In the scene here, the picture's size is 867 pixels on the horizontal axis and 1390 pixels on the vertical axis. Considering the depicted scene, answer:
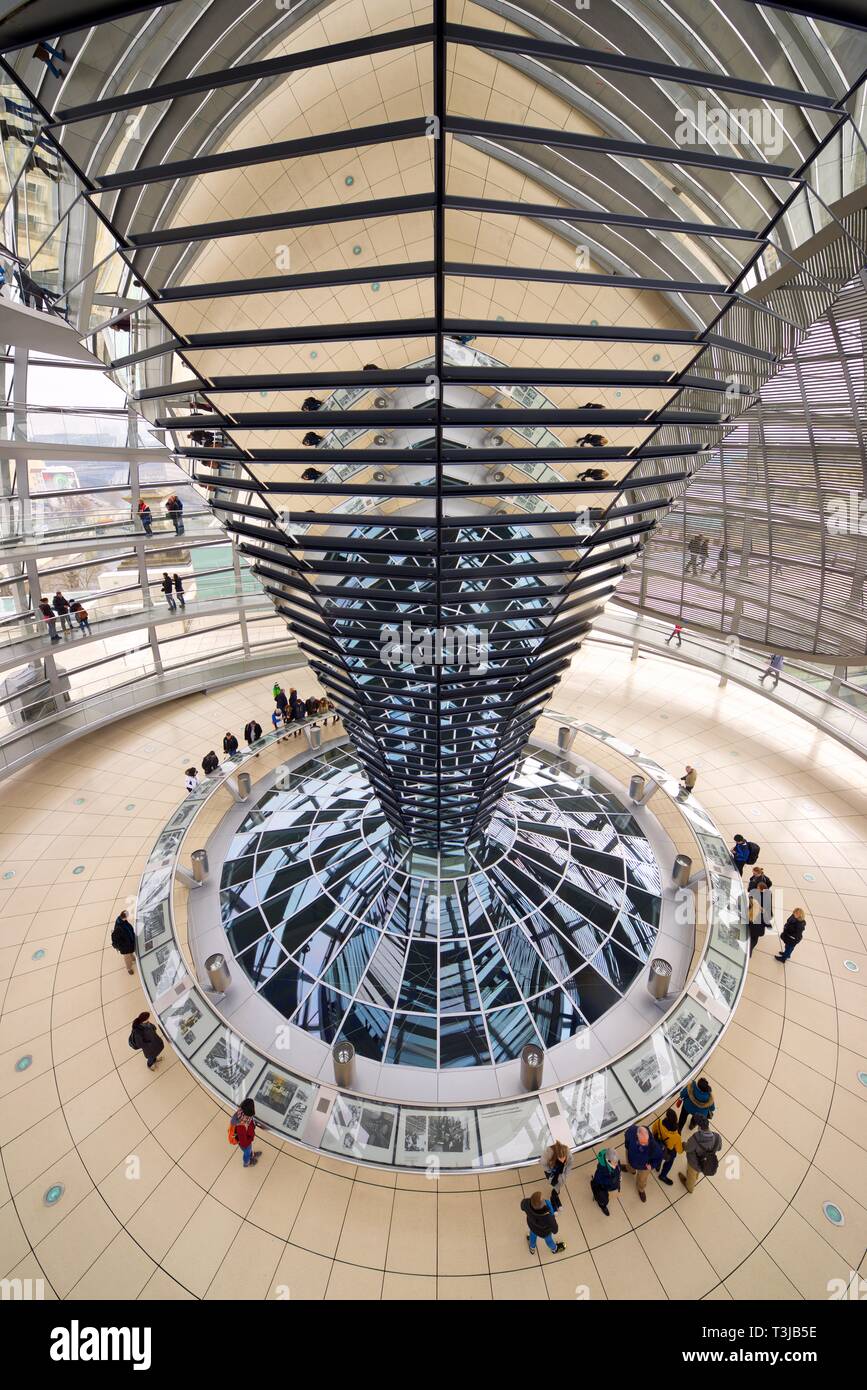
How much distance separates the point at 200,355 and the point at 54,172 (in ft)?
9.57

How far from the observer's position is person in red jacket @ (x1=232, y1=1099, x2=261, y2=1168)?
307 inches

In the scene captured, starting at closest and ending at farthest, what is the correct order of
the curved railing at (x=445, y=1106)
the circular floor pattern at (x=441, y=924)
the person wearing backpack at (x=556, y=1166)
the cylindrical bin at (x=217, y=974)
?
1. the person wearing backpack at (x=556, y=1166)
2. the curved railing at (x=445, y=1106)
3. the circular floor pattern at (x=441, y=924)
4. the cylindrical bin at (x=217, y=974)

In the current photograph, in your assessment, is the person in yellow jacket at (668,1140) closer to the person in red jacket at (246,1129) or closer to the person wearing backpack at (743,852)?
the person in red jacket at (246,1129)

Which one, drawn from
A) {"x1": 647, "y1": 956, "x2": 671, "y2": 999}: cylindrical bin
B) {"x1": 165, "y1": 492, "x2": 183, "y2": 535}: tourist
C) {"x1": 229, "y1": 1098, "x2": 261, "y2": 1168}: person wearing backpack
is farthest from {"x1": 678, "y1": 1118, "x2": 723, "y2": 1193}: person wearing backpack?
{"x1": 165, "y1": 492, "x2": 183, "y2": 535}: tourist

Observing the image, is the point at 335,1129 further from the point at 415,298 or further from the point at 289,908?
the point at 415,298

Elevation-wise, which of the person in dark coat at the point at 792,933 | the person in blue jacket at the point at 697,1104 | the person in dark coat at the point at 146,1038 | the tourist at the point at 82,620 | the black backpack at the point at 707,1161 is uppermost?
the tourist at the point at 82,620

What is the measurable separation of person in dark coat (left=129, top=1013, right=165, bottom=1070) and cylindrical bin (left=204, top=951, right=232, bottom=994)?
3.73ft

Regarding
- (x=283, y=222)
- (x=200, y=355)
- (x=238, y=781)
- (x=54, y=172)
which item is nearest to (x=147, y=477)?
(x=238, y=781)

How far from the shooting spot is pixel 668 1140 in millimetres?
7906

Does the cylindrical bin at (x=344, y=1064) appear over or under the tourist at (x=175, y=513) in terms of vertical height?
under

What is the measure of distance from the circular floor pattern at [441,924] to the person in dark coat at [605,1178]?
2.25m

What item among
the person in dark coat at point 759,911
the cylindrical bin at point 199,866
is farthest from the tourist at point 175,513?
the person in dark coat at point 759,911

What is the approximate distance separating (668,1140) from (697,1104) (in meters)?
0.63

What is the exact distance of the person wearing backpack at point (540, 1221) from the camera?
691 centimetres
